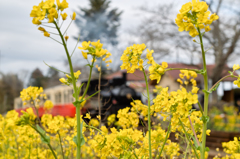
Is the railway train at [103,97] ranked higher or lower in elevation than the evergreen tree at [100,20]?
lower

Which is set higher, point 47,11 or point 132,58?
point 47,11

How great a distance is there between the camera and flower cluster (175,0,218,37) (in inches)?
43.7

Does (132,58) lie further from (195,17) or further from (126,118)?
(126,118)

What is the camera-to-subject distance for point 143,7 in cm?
1616


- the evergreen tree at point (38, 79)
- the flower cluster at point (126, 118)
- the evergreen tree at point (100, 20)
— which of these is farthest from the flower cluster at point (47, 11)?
the evergreen tree at point (100, 20)

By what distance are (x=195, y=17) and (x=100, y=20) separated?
102 ft

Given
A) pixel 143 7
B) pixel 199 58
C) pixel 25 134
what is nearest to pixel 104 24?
pixel 143 7

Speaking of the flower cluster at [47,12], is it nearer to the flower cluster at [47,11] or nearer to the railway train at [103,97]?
the flower cluster at [47,11]

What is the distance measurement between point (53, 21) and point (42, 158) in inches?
60.3

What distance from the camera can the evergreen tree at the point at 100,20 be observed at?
100ft

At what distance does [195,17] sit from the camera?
114 centimetres

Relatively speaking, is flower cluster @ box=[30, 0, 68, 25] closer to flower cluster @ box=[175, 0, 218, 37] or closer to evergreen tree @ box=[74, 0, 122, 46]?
flower cluster @ box=[175, 0, 218, 37]

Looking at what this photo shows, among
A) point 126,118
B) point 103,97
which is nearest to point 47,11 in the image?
point 126,118

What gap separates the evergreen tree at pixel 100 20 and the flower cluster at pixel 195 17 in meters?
29.4
